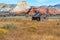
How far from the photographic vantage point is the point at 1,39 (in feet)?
68.6

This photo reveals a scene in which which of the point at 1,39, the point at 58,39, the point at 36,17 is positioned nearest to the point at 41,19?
the point at 36,17

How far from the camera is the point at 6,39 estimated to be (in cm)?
2086

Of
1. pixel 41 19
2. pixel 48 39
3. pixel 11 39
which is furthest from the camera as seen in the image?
pixel 41 19

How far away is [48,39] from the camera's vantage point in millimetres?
25406

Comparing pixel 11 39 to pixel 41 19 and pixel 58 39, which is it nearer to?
pixel 58 39

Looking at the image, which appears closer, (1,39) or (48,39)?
(1,39)

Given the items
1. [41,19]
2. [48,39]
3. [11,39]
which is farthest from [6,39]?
[41,19]

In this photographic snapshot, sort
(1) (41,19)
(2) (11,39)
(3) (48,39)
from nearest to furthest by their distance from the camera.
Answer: (2) (11,39) < (3) (48,39) < (1) (41,19)

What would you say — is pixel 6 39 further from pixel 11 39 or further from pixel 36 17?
pixel 36 17

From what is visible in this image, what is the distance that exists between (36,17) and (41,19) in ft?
11.6

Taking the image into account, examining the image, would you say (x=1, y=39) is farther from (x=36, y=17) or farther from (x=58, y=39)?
(x=36, y=17)

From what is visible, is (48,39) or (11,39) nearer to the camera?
(11,39)

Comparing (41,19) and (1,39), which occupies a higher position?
(1,39)

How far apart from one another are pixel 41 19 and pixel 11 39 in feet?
222
